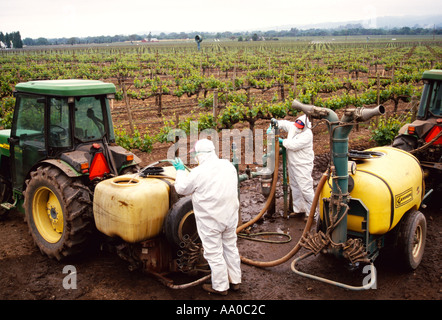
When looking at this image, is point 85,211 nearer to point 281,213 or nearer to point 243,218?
point 243,218

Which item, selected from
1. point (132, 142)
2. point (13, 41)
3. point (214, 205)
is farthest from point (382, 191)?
point (13, 41)

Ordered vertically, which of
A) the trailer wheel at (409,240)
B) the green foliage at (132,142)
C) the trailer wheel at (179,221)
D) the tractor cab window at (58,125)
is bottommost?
the trailer wheel at (409,240)

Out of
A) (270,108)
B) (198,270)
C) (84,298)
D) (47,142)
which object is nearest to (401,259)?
(198,270)

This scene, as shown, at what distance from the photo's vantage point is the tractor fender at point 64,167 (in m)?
4.73

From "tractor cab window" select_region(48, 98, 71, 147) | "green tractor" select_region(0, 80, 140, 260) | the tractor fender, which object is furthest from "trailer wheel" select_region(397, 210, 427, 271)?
"tractor cab window" select_region(48, 98, 71, 147)

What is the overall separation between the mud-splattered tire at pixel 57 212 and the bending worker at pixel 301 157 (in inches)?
127

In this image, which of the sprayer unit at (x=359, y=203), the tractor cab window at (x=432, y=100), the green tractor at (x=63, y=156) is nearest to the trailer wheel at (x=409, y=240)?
the sprayer unit at (x=359, y=203)

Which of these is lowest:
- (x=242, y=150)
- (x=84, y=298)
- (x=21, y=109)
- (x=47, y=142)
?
(x=84, y=298)

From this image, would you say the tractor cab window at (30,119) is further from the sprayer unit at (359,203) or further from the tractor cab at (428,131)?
the tractor cab at (428,131)

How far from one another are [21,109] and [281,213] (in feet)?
14.7

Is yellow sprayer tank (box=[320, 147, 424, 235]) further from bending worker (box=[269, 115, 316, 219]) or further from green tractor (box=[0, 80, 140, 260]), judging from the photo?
green tractor (box=[0, 80, 140, 260])

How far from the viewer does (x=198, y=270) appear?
468cm

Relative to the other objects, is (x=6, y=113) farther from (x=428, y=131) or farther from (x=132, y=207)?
(x=428, y=131)

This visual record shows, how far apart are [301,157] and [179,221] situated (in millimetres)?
2787
